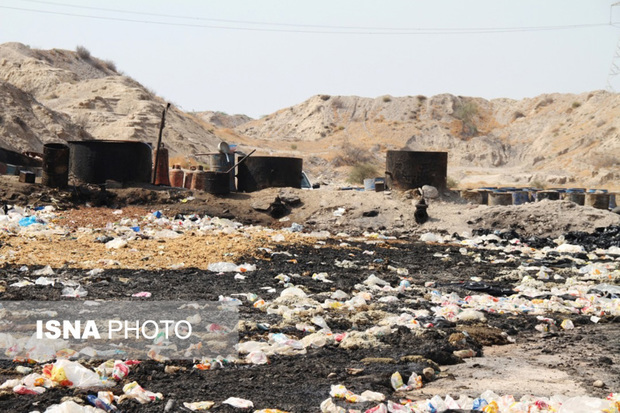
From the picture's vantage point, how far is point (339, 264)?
8.65 metres

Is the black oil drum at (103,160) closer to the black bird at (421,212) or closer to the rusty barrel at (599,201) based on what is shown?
the black bird at (421,212)

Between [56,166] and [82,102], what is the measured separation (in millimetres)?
22608

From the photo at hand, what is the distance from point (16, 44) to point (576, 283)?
1603 inches

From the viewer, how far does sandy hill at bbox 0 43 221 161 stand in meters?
26.5

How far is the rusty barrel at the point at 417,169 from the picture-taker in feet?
47.1

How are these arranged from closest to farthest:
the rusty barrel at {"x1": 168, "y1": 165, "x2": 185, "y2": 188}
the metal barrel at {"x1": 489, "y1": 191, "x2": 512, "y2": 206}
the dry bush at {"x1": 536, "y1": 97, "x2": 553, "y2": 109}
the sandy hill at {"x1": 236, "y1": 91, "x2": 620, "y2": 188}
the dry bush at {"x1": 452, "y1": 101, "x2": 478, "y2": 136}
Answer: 1. the metal barrel at {"x1": 489, "y1": 191, "x2": 512, "y2": 206}
2. the rusty barrel at {"x1": 168, "y1": 165, "x2": 185, "y2": 188}
3. the sandy hill at {"x1": 236, "y1": 91, "x2": 620, "y2": 188}
4. the dry bush at {"x1": 452, "y1": 101, "x2": 478, "y2": 136}
5. the dry bush at {"x1": 536, "y1": 97, "x2": 553, "y2": 109}

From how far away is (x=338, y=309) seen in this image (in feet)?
19.5

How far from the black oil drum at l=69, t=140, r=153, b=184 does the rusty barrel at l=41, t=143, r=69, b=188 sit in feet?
1.92

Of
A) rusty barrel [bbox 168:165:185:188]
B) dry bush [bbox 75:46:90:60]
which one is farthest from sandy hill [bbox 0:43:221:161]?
rusty barrel [bbox 168:165:185:188]

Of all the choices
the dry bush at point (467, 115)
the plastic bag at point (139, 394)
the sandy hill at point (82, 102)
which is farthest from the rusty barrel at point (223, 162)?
the dry bush at point (467, 115)

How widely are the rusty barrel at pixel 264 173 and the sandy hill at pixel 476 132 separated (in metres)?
20.1

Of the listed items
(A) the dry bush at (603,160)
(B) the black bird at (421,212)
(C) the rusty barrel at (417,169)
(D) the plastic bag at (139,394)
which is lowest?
(D) the plastic bag at (139,394)

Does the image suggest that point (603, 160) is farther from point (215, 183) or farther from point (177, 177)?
point (215, 183)

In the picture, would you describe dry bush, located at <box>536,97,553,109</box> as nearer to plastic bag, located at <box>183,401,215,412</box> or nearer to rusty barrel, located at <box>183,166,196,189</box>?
rusty barrel, located at <box>183,166,196,189</box>
